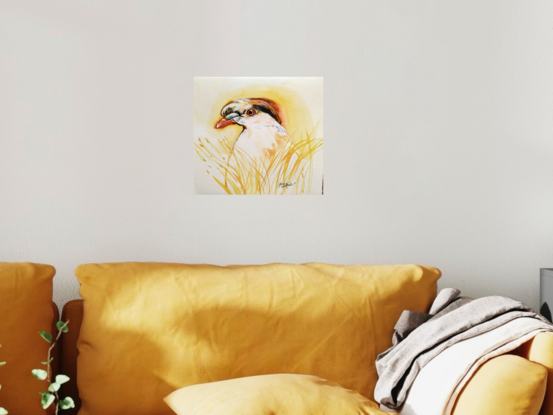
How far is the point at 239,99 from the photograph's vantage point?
2139mm

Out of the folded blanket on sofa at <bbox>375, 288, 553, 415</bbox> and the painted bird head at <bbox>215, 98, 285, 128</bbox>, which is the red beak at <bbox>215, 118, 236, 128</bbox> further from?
the folded blanket on sofa at <bbox>375, 288, 553, 415</bbox>

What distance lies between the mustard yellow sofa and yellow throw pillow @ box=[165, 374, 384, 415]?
231mm

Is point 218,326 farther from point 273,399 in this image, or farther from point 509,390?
point 509,390


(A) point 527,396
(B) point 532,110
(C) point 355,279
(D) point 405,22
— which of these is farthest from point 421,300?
(D) point 405,22

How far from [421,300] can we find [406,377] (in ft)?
1.16

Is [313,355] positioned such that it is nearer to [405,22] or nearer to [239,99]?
[239,99]

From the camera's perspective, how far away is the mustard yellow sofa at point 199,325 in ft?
5.64

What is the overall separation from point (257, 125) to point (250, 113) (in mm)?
56

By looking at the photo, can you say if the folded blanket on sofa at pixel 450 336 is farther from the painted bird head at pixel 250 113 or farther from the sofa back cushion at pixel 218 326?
the painted bird head at pixel 250 113

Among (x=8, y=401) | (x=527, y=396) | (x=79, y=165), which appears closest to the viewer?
(x=527, y=396)

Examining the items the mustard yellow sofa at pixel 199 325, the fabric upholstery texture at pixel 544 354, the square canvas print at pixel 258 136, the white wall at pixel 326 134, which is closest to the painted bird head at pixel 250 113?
the square canvas print at pixel 258 136

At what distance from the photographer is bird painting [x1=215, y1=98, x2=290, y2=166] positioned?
2.14 metres

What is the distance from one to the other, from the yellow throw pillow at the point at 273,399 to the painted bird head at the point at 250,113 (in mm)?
1046

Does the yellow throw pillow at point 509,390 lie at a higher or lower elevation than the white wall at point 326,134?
lower
